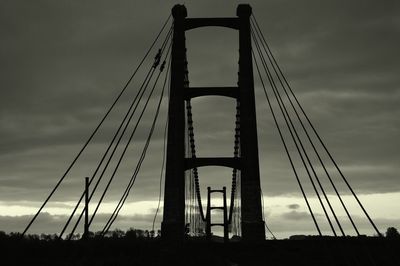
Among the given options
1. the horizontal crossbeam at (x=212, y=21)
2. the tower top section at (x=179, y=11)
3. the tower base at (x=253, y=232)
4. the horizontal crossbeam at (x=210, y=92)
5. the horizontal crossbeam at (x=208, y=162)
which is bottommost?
the tower base at (x=253, y=232)

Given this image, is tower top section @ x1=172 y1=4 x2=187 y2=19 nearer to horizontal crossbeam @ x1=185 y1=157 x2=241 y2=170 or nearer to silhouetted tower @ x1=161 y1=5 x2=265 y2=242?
silhouetted tower @ x1=161 y1=5 x2=265 y2=242

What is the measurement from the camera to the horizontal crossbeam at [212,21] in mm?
25938

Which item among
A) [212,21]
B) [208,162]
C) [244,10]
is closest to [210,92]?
[208,162]

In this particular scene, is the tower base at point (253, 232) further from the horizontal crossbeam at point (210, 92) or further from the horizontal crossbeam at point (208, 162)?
the horizontal crossbeam at point (210, 92)

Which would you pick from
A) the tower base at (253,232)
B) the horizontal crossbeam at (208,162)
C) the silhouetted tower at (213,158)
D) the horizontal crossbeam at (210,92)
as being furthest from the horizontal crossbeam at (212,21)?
the tower base at (253,232)

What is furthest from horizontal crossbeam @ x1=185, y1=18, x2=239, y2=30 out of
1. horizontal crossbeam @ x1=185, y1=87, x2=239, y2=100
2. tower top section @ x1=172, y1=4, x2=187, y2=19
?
horizontal crossbeam @ x1=185, y1=87, x2=239, y2=100

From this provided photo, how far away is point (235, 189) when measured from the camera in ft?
142

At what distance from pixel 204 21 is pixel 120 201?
428 inches

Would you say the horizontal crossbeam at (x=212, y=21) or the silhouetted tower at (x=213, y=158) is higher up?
the horizontal crossbeam at (x=212, y=21)

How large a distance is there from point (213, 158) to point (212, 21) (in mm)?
7003

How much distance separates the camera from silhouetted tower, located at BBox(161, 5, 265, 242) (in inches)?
923

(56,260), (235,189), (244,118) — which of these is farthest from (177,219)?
(235,189)

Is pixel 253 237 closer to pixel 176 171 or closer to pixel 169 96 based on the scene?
pixel 176 171

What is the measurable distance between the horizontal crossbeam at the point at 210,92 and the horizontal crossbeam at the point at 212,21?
10.9 feet
